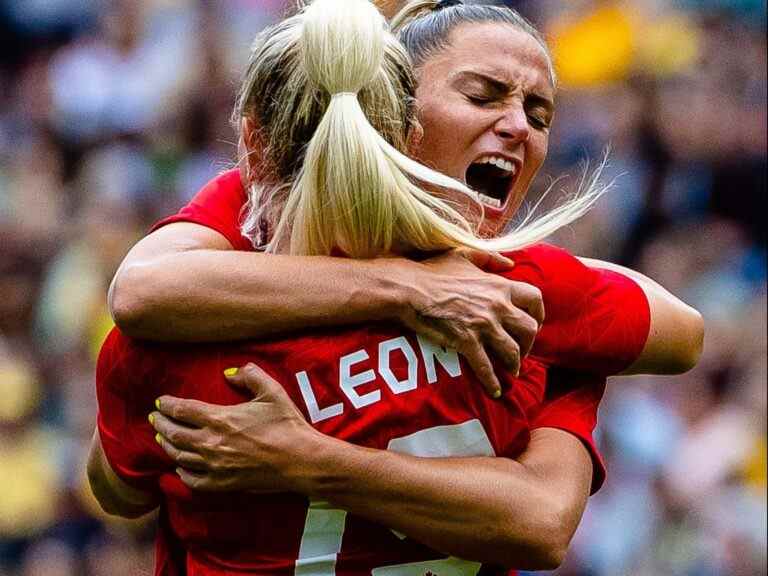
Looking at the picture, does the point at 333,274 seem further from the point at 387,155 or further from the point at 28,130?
the point at 28,130

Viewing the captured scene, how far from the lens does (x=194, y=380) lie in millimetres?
2203

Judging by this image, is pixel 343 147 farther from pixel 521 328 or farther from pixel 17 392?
pixel 17 392

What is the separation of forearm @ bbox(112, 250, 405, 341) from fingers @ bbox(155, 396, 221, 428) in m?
0.09

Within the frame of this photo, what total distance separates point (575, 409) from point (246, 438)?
557mm

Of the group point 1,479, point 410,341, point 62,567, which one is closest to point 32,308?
point 1,479

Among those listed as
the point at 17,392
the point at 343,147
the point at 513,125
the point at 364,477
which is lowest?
the point at 17,392

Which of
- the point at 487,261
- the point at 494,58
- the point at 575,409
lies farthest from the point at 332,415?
the point at 494,58

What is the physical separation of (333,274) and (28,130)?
559 cm

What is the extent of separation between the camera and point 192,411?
218cm

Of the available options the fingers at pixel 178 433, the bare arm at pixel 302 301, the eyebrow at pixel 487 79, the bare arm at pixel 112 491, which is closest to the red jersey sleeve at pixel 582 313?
the bare arm at pixel 302 301

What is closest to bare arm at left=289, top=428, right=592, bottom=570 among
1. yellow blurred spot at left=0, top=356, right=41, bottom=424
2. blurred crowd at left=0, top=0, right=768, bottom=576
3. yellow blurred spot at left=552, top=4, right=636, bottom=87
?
blurred crowd at left=0, top=0, right=768, bottom=576

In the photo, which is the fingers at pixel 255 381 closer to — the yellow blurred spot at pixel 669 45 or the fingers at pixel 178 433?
the fingers at pixel 178 433

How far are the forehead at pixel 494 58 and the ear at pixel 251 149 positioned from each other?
410 millimetres

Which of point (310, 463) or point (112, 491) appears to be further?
point (112, 491)
